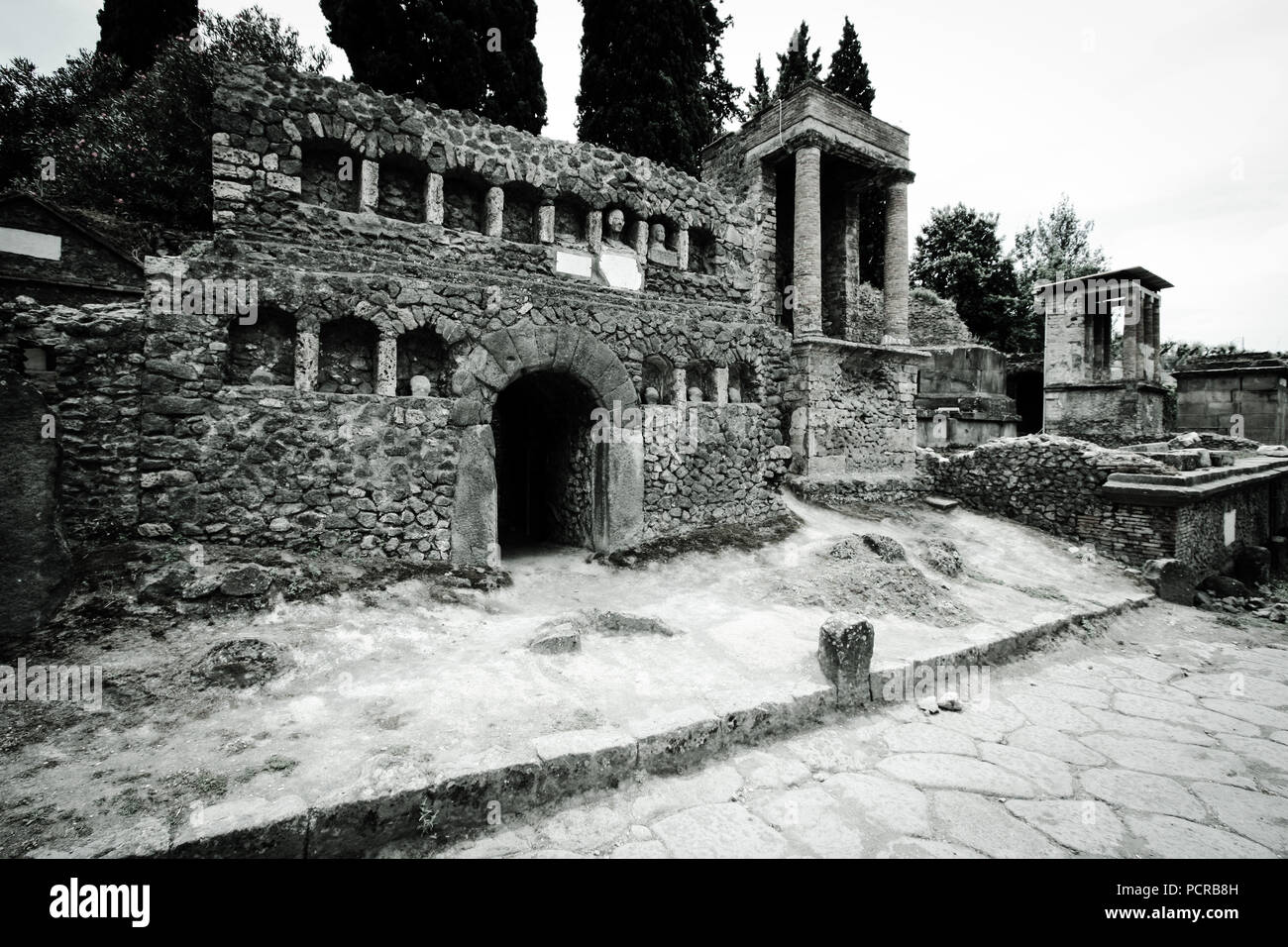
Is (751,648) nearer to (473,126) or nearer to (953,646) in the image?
(953,646)

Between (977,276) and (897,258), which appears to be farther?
(977,276)

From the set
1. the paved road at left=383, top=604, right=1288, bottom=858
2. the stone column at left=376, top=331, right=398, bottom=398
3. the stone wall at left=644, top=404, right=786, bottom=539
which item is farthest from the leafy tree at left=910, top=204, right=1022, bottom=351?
the stone column at left=376, top=331, right=398, bottom=398

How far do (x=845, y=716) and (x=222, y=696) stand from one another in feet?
14.0

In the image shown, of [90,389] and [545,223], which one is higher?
[545,223]

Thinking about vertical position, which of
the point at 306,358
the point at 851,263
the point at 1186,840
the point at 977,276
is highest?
the point at 977,276

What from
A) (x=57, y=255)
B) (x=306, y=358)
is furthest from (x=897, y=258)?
(x=57, y=255)

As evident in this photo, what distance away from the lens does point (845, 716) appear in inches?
170

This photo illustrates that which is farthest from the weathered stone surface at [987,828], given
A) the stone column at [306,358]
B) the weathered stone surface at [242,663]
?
the stone column at [306,358]

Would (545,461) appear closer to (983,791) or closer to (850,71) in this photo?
(983,791)

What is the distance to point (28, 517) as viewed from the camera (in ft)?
14.3

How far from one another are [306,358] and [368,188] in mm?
2185

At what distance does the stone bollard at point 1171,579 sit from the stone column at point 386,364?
1088 centimetres

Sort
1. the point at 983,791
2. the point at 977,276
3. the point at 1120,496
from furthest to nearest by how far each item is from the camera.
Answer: the point at 977,276, the point at 1120,496, the point at 983,791

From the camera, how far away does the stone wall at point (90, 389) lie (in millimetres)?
5047
